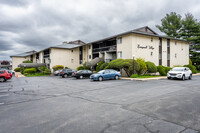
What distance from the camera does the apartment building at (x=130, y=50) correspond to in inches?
998

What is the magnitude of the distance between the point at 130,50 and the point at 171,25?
25367 millimetres

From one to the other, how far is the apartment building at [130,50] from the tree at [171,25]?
24.5 ft

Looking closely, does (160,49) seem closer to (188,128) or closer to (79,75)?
(79,75)

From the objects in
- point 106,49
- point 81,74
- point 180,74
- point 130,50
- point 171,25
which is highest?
point 171,25

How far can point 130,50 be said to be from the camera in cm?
2461

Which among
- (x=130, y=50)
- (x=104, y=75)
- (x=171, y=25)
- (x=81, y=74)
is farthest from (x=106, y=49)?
(x=171, y=25)

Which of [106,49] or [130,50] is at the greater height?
[106,49]

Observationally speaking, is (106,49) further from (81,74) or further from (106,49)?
(81,74)

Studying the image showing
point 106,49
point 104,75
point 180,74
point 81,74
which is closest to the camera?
point 180,74

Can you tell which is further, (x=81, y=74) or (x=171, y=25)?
(x=171, y=25)

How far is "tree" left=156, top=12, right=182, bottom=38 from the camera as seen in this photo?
41312 millimetres

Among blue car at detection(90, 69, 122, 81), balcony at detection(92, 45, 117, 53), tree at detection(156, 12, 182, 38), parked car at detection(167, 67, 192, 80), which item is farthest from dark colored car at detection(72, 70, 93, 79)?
tree at detection(156, 12, 182, 38)

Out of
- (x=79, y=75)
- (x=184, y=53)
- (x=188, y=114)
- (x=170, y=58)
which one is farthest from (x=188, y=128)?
(x=184, y=53)

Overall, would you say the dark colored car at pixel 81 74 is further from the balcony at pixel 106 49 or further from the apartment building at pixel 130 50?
the balcony at pixel 106 49
